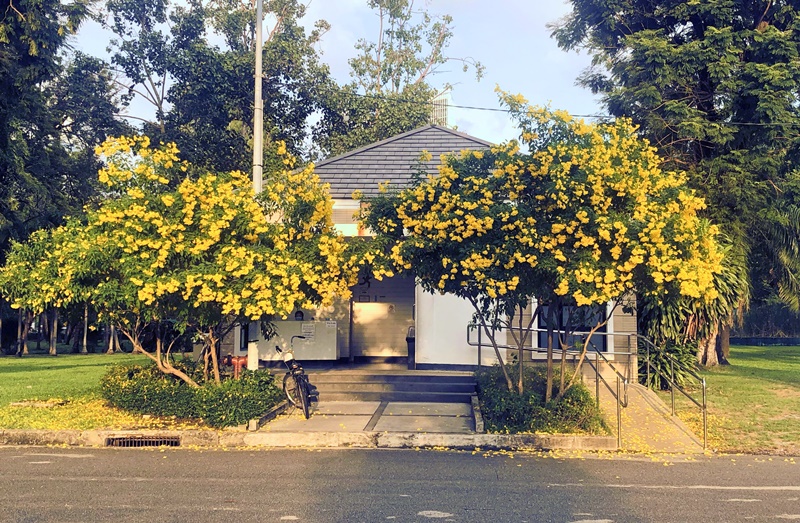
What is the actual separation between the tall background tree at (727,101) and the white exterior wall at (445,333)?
6.04 m

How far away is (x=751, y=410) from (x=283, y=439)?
8.37 meters

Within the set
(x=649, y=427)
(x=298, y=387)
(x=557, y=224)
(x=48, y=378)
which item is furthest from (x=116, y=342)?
(x=557, y=224)

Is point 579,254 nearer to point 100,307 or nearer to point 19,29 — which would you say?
point 100,307

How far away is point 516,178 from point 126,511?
666cm

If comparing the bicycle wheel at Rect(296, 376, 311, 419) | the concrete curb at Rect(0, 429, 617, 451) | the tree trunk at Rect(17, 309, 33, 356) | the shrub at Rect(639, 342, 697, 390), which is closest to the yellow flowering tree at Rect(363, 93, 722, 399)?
the concrete curb at Rect(0, 429, 617, 451)

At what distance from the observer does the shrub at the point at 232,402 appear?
10773 millimetres

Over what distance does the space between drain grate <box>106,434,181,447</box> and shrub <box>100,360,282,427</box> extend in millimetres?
691

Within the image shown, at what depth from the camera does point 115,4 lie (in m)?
31.1

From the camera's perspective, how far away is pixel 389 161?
57.2ft

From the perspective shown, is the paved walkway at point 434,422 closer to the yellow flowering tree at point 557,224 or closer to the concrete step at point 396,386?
the concrete step at point 396,386

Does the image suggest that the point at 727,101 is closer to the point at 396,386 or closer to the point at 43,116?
the point at 396,386

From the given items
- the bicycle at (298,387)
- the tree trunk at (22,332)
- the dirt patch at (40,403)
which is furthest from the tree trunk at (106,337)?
the bicycle at (298,387)

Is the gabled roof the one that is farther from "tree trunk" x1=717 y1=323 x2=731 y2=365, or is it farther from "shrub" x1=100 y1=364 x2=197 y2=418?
"tree trunk" x1=717 y1=323 x2=731 y2=365

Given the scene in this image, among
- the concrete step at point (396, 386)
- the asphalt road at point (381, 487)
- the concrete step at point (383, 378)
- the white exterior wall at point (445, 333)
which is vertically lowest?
the asphalt road at point (381, 487)
